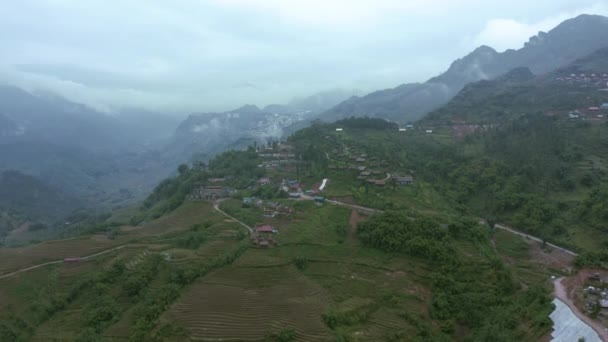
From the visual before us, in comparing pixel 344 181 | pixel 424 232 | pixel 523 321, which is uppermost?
pixel 344 181

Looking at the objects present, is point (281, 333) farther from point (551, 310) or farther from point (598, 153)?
point (598, 153)

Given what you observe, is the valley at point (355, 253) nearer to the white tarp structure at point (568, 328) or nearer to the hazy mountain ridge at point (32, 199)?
the white tarp structure at point (568, 328)

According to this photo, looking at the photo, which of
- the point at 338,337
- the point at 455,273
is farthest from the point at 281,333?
the point at 455,273

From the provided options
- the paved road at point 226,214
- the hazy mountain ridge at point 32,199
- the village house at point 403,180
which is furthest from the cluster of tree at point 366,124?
the hazy mountain ridge at point 32,199

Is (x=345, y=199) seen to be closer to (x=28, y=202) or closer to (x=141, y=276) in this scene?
(x=141, y=276)

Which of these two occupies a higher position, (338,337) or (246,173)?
(246,173)

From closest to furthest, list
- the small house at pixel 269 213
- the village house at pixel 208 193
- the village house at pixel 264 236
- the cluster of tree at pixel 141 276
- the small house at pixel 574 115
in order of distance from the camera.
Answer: the cluster of tree at pixel 141 276 → the village house at pixel 264 236 → the small house at pixel 269 213 → the village house at pixel 208 193 → the small house at pixel 574 115

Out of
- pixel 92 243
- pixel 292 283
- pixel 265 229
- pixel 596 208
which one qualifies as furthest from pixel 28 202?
pixel 596 208
